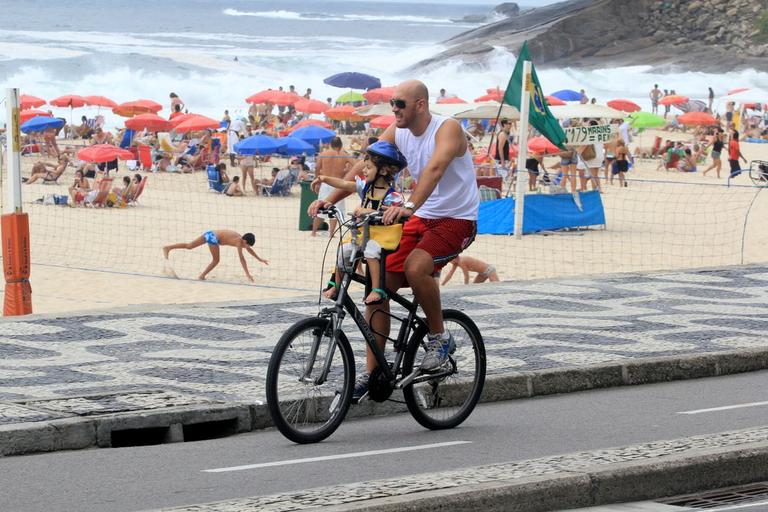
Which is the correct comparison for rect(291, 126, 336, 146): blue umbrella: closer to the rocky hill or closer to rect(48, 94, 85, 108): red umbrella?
rect(48, 94, 85, 108): red umbrella

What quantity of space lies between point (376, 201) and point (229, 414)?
1441 mm

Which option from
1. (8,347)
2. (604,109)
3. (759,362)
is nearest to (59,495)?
(8,347)

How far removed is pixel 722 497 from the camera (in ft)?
20.9

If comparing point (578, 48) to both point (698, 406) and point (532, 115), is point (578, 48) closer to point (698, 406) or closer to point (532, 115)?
point (532, 115)

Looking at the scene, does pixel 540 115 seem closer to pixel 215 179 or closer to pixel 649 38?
pixel 215 179

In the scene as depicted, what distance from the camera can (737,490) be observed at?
6.54 m

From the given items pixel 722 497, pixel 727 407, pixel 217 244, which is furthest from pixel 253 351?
pixel 217 244

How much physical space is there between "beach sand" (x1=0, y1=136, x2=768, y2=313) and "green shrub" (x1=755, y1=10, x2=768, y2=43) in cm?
7272

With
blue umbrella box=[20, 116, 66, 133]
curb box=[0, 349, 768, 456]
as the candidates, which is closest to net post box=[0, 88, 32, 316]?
curb box=[0, 349, 768, 456]

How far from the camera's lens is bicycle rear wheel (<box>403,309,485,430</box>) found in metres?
7.55

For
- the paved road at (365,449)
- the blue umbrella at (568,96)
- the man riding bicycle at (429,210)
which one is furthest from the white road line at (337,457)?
the blue umbrella at (568,96)

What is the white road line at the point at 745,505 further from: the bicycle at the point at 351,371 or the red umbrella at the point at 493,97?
the red umbrella at the point at 493,97

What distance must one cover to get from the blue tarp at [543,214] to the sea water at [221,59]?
32713 millimetres

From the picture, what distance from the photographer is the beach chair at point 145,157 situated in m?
36.4
